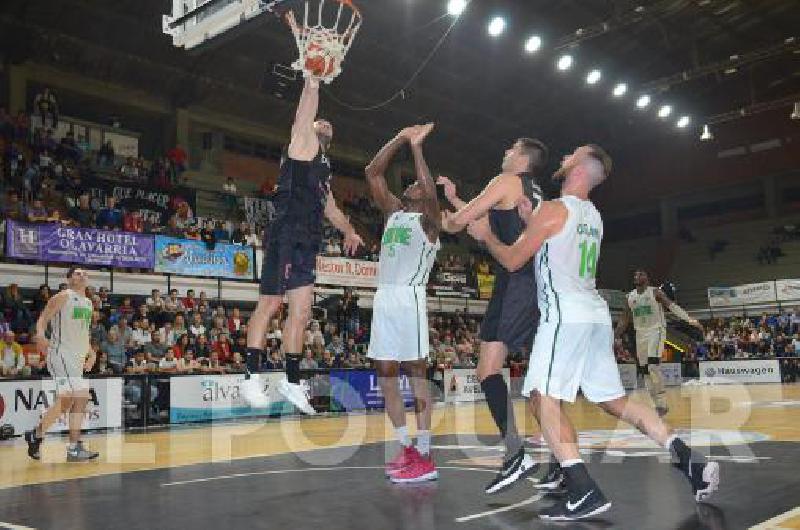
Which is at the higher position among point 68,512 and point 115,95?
point 115,95

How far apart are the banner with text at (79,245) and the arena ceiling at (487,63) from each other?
5491 millimetres

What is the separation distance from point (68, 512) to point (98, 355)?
8753 millimetres

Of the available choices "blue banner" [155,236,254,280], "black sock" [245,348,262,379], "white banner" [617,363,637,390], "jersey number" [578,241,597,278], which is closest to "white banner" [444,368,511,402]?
"blue banner" [155,236,254,280]

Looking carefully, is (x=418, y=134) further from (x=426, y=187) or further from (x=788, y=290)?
(x=788, y=290)

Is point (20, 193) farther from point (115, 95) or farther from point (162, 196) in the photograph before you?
point (115, 95)

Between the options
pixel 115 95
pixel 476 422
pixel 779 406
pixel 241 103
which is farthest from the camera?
pixel 241 103

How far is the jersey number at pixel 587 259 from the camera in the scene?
4840mm

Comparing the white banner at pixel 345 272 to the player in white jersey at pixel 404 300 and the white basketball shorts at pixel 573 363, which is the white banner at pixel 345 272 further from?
the white basketball shorts at pixel 573 363

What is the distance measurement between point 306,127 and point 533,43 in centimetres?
1920

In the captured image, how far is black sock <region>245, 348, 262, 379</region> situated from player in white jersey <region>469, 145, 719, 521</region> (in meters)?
1.78

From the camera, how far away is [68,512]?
17.1ft

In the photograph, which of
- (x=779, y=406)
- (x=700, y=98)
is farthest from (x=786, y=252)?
(x=779, y=406)

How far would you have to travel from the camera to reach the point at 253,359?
205 inches

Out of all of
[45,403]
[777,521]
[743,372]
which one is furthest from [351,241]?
[743,372]
